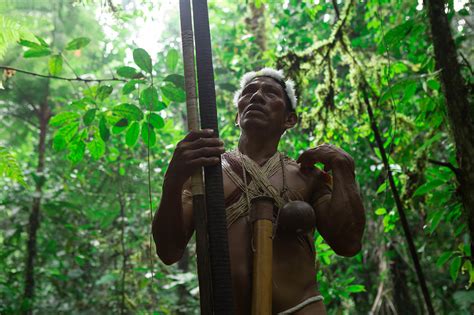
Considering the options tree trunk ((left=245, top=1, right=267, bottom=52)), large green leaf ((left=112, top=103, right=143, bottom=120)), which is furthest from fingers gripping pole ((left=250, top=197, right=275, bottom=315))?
tree trunk ((left=245, top=1, right=267, bottom=52))

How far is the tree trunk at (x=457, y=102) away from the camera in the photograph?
232cm

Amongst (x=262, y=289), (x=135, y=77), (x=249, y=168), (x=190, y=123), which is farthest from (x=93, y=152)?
(x=262, y=289)

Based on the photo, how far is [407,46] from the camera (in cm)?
392

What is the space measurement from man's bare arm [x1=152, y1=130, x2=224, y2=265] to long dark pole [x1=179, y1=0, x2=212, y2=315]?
0.20 feet

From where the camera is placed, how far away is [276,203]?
1.91 m

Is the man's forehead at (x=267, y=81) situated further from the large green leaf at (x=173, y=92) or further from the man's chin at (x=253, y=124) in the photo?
the large green leaf at (x=173, y=92)

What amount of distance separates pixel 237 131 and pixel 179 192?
15.4 ft

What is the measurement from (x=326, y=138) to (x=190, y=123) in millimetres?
2554

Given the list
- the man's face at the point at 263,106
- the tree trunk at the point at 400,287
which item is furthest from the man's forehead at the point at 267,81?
the tree trunk at the point at 400,287

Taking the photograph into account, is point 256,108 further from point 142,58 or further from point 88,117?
point 88,117

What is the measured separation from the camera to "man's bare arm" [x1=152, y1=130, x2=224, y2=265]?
1.50 meters

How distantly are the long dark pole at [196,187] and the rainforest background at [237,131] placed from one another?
1.53 ft

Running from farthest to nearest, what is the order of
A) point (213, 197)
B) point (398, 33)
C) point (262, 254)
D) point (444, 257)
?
point (444, 257) < point (398, 33) < point (262, 254) < point (213, 197)

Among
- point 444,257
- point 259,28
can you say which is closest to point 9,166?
point 444,257
